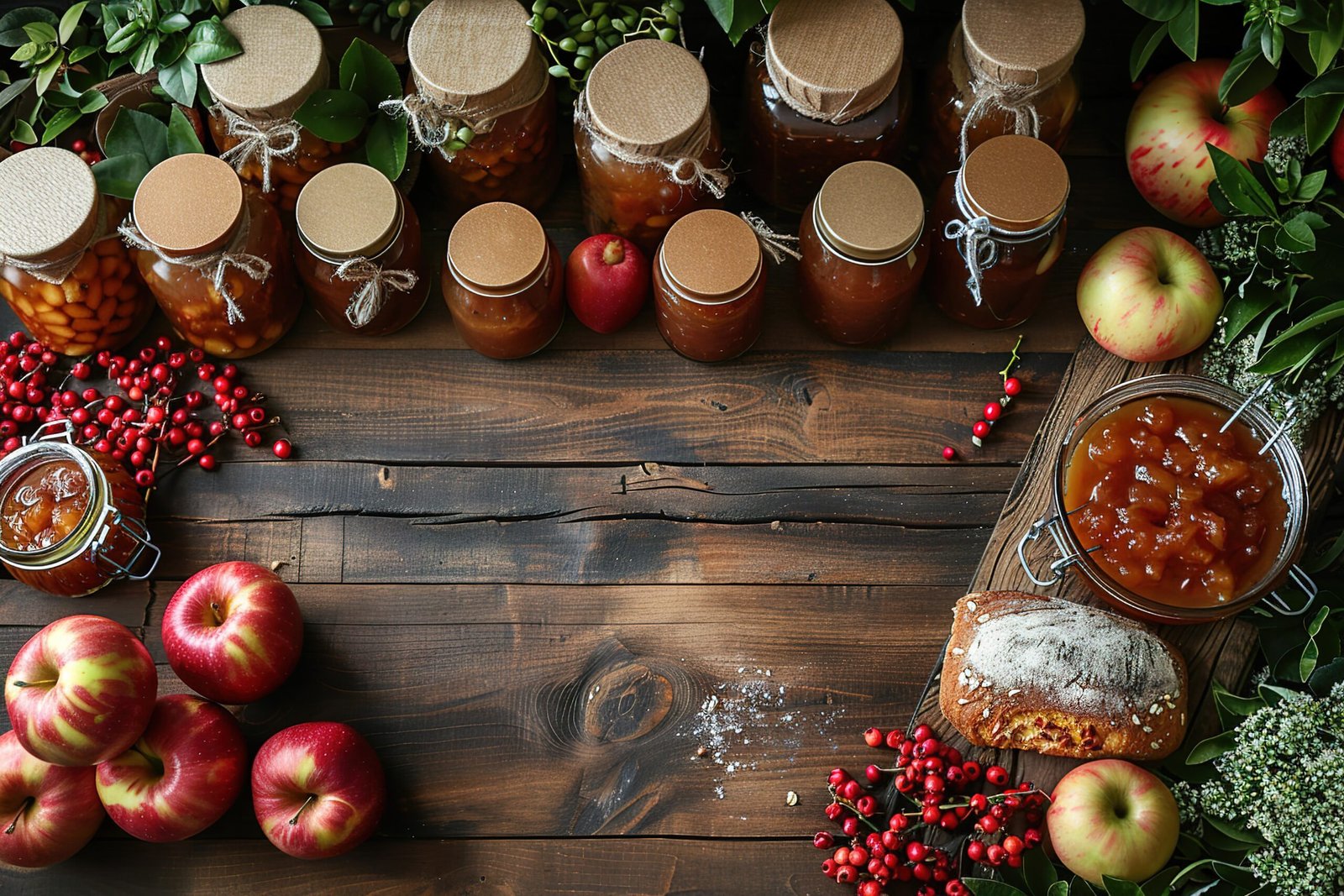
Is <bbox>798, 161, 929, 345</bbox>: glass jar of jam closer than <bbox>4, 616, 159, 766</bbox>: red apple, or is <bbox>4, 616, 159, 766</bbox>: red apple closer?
<bbox>4, 616, 159, 766</bbox>: red apple

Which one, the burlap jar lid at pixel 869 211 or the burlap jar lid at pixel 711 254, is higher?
the burlap jar lid at pixel 869 211

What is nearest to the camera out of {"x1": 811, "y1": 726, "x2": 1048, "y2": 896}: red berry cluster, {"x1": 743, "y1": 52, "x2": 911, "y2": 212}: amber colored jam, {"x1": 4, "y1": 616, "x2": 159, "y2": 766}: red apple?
{"x1": 4, "y1": 616, "x2": 159, "y2": 766}: red apple

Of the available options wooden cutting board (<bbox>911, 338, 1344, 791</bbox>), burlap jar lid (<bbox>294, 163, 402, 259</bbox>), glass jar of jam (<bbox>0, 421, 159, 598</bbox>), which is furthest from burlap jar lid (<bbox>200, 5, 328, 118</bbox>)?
wooden cutting board (<bbox>911, 338, 1344, 791</bbox>)

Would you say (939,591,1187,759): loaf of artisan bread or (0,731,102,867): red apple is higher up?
(939,591,1187,759): loaf of artisan bread

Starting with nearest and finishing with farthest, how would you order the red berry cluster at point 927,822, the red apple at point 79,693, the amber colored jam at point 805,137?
the red apple at point 79,693 < the red berry cluster at point 927,822 < the amber colored jam at point 805,137

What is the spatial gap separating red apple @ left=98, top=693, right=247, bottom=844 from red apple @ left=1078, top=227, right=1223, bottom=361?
1258 mm

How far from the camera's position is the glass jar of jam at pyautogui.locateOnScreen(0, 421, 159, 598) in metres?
1.32

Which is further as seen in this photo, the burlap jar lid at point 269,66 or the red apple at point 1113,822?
the burlap jar lid at point 269,66

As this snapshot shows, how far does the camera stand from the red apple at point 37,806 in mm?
1242

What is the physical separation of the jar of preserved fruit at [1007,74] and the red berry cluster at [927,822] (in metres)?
0.80

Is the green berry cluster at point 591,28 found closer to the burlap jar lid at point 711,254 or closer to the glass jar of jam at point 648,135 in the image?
the glass jar of jam at point 648,135

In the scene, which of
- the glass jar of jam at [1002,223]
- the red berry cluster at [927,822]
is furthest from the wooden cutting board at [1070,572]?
the glass jar of jam at [1002,223]

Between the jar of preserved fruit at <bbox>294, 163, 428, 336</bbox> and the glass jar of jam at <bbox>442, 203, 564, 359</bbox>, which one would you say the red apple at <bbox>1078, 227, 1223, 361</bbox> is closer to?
the glass jar of jam at <bbox>442, 203, 564, 359</bbox>

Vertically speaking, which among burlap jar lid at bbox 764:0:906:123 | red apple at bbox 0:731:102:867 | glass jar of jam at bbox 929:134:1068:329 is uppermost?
burlap jar lid at bbox 764:0:906:123
